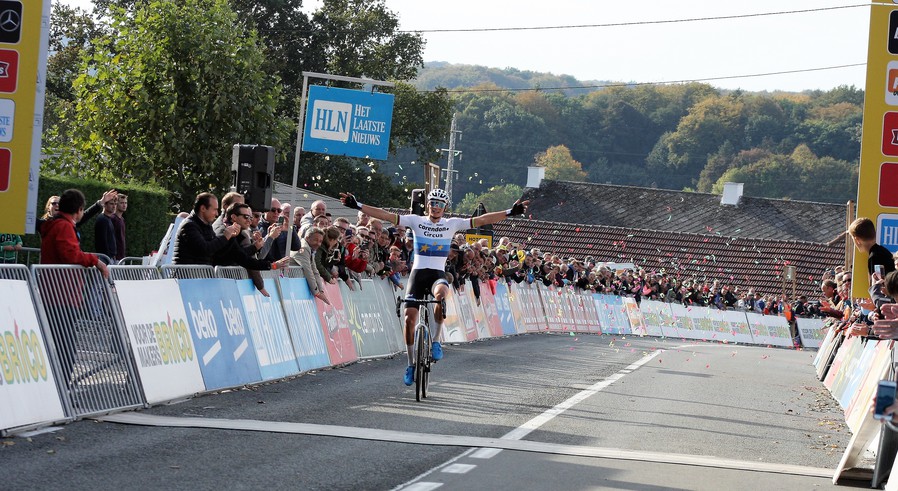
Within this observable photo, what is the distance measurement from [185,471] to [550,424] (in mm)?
4590

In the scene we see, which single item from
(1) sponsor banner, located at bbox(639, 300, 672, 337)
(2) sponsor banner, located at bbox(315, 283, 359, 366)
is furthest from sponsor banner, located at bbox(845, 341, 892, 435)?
(1) sponsor banner, located at bbox(639, 300, 672, 337)

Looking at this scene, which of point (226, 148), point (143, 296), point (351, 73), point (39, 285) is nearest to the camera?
point (39, 285)

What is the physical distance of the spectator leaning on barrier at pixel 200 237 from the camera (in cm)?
1386

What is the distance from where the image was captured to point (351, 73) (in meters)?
64.4

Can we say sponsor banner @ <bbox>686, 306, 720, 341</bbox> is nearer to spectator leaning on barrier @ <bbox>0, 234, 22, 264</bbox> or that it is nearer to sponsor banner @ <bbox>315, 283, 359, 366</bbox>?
sponsor banner @ <bbox>315, 283, 359, 366</bbox>

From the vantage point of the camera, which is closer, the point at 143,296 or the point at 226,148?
the point at 143,296

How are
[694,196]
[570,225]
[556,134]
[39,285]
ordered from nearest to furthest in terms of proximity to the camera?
[39,285] → [570,225] → [694,196] → [556,134]

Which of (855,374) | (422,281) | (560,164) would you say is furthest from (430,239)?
(560,164)

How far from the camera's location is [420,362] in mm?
13984

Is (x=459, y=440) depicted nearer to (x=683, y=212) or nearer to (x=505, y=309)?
(x=505, y=309)

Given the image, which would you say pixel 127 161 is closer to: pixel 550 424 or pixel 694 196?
pixel 550 424

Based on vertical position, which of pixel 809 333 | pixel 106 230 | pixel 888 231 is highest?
pixel 888 231

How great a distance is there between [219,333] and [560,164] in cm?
11142

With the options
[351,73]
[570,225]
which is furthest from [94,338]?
[570,225]
